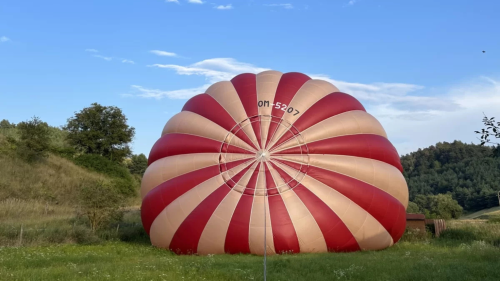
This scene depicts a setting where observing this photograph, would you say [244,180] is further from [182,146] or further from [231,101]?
[231,101]

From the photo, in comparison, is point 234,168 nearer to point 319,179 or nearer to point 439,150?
point 319,179

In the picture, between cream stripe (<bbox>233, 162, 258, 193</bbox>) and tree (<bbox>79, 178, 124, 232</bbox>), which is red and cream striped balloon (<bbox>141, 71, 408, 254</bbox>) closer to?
cream stripe (<bbox>233, 162, 258, 193</bbox>)

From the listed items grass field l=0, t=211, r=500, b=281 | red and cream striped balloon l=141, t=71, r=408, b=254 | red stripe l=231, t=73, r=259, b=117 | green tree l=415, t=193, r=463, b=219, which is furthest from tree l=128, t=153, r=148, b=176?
red and cream striped balloon l=141, t=71, r=408, b=254

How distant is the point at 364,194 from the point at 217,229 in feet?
13.7

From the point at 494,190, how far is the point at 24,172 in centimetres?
5379

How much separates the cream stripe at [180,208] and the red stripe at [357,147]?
6.98 feet

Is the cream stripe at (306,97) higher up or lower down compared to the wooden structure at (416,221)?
higher up

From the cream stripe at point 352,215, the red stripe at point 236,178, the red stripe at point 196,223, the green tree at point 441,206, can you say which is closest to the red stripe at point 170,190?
the red stripe at point 236,178

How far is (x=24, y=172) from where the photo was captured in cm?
2472

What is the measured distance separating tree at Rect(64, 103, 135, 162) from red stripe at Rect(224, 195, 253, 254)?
29.0 m

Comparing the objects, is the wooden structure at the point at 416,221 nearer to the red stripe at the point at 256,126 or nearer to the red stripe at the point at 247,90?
the red stripe at the point at 256,126

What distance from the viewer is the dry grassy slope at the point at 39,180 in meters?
22.3

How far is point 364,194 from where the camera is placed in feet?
39.7

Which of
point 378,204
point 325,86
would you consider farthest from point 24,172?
point 378,204
